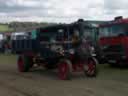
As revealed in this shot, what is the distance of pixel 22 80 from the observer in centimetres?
1352

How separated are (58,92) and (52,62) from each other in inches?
188

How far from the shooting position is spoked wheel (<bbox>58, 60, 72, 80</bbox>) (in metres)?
13.4

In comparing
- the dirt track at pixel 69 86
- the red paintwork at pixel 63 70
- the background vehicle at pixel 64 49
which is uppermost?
the background vehicle at pixel 64 49

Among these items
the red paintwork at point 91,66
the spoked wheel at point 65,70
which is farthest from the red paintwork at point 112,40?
the spoked wheel at point 65,70

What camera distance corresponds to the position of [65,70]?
1355 centimetres

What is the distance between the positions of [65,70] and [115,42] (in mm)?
4354

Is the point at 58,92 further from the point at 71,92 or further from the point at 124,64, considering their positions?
the point at 124,64

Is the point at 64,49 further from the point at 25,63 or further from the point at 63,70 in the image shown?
the point at 25,63

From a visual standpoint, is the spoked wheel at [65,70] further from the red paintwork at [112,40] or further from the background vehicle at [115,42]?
the red paintwork at [112,40]

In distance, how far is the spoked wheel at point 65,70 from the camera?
13391 millimetres

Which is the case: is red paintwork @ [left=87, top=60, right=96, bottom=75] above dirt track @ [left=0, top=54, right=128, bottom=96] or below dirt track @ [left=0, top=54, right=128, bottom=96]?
above

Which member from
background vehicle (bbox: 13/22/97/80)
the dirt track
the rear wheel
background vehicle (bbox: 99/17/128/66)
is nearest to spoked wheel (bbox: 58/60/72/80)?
background vehicle (bbox: 13/22/97/80)

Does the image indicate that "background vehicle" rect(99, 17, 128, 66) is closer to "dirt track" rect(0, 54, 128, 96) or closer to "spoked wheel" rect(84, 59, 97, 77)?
"dirt track" rect(0, 54, 128, 96)

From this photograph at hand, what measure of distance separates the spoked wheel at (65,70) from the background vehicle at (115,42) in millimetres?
3925
